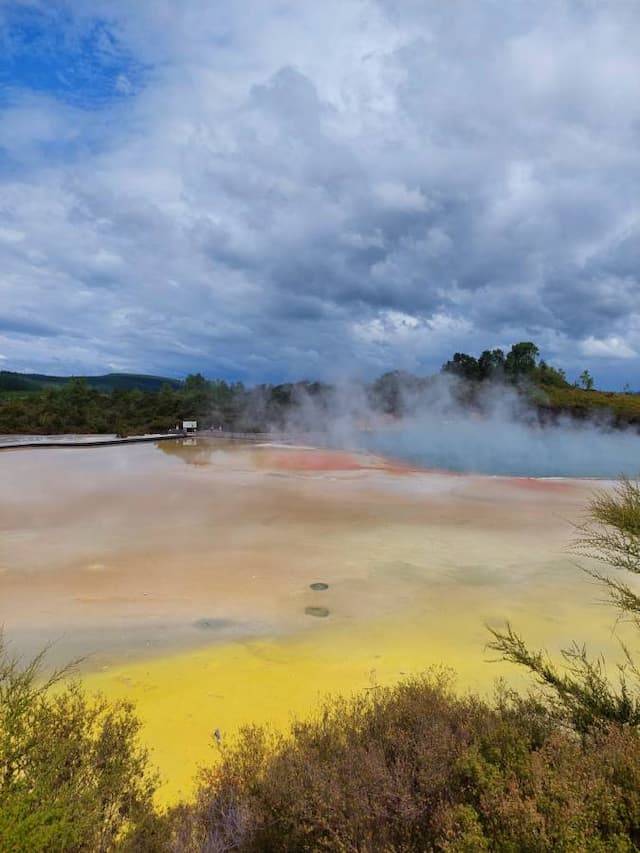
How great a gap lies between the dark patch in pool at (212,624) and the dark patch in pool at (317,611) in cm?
101

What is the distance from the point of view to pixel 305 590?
7.51 metres

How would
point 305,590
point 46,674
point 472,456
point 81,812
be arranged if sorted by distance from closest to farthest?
1. point 81,812
2. point 46,674
3. point 305,590
4. point 472,456

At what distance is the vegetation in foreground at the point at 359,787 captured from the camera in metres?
2.44

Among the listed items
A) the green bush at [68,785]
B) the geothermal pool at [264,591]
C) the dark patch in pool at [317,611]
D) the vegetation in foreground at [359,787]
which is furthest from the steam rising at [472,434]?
the green bush at [68,785]

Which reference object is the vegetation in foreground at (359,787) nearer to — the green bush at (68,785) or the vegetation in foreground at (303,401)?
the green bush at (68,785)

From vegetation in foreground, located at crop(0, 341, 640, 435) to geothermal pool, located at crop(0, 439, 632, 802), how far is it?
824 inches

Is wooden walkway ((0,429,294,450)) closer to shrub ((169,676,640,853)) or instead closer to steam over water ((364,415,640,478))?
steam over water ((364,415,640,478))

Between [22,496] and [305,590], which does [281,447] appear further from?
[305,590]

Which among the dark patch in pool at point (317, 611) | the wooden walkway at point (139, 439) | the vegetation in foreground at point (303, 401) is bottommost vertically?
the dark patch in pool at point (317, 611)

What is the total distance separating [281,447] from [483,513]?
51.4ft

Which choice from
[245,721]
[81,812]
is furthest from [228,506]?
[81,812]

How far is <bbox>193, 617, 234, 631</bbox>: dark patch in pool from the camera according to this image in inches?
249

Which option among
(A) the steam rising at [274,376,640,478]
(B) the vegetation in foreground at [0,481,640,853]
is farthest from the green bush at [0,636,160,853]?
(A) the steam rising at [274,376,640,478]

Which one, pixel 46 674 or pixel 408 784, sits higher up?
pixel 408 784
